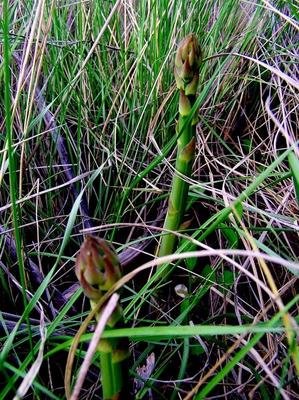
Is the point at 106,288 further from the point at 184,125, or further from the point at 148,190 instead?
the point at 148,190

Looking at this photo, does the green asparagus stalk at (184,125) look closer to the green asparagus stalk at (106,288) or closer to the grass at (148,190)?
the grass at (148,190)

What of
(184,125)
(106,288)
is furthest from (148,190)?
(106,288)

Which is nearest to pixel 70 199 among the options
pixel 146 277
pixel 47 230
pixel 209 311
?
pixel 47 230

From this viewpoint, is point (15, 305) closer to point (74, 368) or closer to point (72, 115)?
point (74, 368)

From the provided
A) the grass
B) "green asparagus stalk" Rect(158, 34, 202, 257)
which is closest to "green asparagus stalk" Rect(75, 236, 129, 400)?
the grass

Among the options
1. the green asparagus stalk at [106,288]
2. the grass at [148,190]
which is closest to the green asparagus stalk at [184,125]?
the grass at [148,190]

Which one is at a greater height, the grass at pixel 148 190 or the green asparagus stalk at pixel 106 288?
the green asparagus stalk at pixel 106 288
